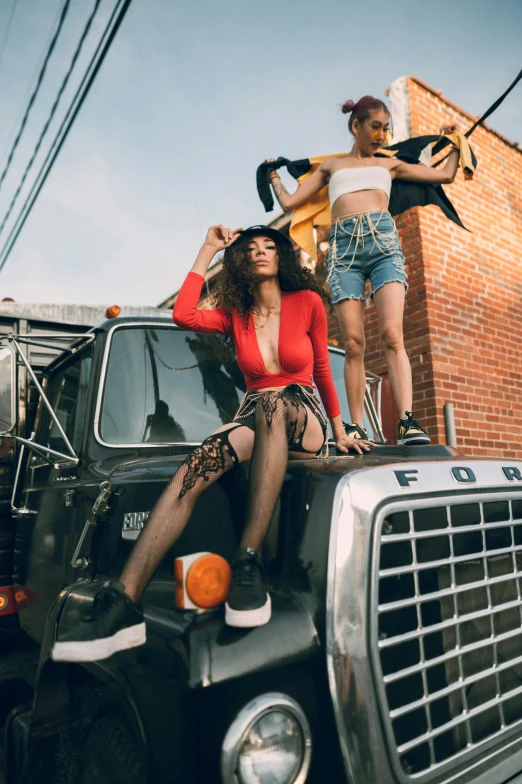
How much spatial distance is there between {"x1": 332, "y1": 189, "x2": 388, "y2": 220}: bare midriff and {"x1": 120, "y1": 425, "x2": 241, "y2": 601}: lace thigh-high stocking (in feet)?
6.33

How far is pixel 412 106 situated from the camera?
6.72m

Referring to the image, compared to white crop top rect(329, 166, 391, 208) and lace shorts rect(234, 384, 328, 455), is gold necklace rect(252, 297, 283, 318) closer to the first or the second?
lace shorts rect(234, 384, 328, 455)

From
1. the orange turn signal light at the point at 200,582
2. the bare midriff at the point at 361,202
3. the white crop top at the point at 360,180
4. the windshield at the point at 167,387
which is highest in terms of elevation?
the white crop top at the point at 360,180

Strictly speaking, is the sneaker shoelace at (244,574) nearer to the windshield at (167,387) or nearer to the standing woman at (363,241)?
the windshield at (167,387)

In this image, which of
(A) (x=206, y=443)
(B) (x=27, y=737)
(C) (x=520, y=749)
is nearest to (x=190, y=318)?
(A) (x=206, y=443)

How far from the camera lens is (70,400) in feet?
10.9

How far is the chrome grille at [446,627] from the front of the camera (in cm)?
161

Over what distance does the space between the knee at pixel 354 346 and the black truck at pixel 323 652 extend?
1.14 meters

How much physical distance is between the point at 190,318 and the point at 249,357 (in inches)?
13.9

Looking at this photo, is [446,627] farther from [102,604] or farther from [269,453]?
[102,604]

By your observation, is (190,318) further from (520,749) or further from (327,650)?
(520,749)

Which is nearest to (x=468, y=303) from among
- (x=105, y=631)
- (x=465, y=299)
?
(x=465, y=299)

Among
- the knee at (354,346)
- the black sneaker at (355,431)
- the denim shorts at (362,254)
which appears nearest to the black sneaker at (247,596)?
the black sneaker at (355,431)

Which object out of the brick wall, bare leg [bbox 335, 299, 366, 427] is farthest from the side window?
the brick wall
